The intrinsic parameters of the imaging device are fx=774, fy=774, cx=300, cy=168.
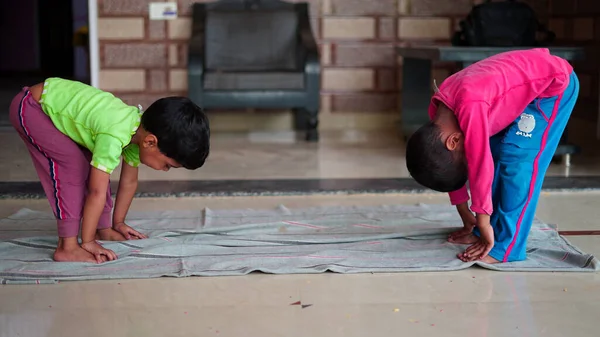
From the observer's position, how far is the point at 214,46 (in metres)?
5.55

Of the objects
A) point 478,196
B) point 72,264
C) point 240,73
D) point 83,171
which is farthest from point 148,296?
point 240,73

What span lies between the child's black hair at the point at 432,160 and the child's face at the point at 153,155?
69cm

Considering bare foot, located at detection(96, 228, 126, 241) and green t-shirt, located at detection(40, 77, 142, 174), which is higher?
green t-shirt, located at detection(40, 77, 142, 174)

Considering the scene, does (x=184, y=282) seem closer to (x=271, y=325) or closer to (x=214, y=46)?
(x=271, y=325)

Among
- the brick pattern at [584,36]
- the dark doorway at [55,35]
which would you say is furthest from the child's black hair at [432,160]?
the dark doorway at [55,35]

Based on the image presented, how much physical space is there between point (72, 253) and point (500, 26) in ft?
10.7

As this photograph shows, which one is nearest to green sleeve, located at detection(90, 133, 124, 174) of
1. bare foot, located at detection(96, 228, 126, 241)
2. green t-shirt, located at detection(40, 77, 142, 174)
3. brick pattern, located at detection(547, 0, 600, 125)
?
green t-shirt, located at detection(40, 77, 142, 174)

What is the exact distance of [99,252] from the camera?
238 cm

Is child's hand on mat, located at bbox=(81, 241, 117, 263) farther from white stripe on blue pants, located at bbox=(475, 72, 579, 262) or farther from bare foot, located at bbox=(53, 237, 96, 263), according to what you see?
white stripe on blue pants, located at bbox=(475, 72, 579, 262)

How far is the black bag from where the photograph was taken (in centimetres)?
470

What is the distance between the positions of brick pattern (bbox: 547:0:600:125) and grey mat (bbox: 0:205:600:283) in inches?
116

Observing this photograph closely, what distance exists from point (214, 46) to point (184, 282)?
139 inches

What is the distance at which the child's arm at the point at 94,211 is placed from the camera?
225cm

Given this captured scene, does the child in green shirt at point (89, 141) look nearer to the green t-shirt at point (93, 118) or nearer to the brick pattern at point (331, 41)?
the green t-shirt at point (93, 118)
